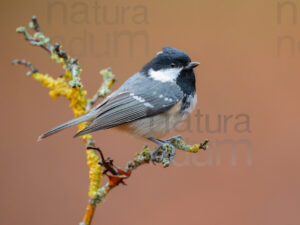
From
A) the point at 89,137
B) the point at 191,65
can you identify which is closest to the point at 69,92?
the point at 89,137

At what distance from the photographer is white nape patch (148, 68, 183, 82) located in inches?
42.1

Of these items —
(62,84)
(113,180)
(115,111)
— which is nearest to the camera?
(113,180)

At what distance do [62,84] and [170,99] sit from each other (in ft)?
1.20

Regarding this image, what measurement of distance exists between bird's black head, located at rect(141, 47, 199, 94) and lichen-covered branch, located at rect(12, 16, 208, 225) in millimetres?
216

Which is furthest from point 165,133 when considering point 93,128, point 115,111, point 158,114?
point 93,128

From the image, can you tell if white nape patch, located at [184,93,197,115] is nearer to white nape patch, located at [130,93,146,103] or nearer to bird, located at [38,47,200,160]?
bird, located at [38,47,200,160]

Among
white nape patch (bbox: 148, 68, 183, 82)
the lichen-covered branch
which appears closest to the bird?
white nape patch (bbox: 148, 68, 183, 82)

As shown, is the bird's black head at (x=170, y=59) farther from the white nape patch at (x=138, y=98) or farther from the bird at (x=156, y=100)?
the white nape patch at (x=138, y=98)

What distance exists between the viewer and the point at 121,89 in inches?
43.5

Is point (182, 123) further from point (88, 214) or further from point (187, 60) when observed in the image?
point (88, 214)

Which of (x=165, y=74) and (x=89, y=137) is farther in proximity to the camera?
(x=165, y=74)

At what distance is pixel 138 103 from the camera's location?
1053 mm

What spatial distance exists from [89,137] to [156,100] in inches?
12.0

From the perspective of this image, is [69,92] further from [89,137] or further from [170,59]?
[170,59]
